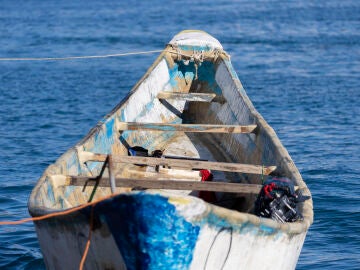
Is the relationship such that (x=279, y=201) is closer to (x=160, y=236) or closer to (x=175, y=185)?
(x=175, y=185)

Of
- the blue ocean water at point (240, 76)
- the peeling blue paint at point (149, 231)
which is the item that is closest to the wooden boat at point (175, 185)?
the peeling blue paint at point (149, 231)

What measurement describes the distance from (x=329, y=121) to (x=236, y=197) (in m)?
8.67

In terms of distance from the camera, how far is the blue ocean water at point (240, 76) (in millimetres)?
11438

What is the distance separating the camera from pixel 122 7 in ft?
155

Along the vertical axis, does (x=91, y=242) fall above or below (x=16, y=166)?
above

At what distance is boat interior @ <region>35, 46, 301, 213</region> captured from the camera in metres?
7.73

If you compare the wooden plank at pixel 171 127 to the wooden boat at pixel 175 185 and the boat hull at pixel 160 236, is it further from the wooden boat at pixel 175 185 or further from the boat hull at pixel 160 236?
the boat hull at pixel 160 236

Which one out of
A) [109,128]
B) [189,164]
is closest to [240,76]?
[109,128]

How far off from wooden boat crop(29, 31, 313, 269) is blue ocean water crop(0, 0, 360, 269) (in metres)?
1.73

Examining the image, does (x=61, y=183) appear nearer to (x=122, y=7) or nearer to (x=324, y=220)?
(x=324, y=220)

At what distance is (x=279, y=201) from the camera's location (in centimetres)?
A: 734

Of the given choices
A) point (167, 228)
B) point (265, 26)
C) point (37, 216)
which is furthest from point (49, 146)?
point (265, 26)

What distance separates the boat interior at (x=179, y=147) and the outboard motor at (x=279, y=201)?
0.25m

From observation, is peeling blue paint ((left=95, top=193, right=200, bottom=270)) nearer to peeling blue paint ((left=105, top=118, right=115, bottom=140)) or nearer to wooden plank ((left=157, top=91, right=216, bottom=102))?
peeling blue paint ((left=105, top=118, right=115, bottom=140))
